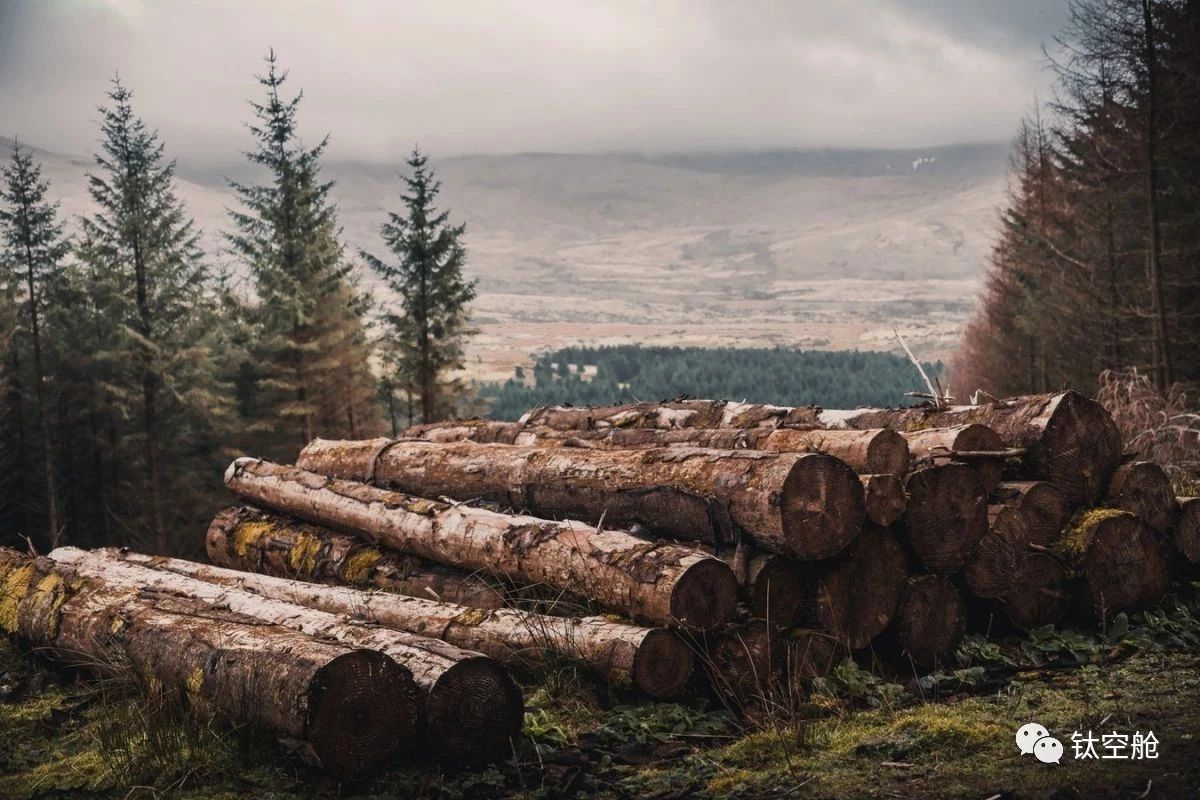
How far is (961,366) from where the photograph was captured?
178 feet

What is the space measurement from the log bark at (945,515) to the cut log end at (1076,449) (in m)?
1.00

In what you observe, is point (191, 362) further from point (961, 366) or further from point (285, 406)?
point (961, 366)

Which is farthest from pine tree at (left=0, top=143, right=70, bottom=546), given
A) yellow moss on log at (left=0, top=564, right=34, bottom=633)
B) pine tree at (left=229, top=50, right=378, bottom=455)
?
yellow moss on log at (left=0, top=564, right=34, bottom=633)

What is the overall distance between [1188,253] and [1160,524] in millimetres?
17635

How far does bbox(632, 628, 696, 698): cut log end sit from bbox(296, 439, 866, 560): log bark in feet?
3.01

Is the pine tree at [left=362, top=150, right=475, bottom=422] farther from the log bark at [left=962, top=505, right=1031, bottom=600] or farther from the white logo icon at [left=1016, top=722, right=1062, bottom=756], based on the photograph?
the white logo icon at [left=1016, top=722, right=1062, bottom=756]

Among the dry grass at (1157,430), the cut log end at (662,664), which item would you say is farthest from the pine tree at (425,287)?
the cut log end at (662,664)

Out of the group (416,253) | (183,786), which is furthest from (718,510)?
(416,253)

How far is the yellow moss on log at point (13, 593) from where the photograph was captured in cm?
859

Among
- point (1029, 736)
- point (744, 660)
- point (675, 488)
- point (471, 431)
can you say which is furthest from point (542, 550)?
point (471, 431)

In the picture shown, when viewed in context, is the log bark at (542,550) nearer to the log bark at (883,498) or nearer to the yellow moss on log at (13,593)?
the log bark at (883,498)

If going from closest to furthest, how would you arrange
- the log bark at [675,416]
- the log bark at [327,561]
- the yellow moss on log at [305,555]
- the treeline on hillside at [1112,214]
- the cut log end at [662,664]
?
the cut log end at [662,664] < the log bark at [327,561] < the log bark at [675,416] < the yellow moss on log at [305,555] < the treeline on hillside at [1112,214]

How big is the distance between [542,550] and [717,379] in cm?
3595

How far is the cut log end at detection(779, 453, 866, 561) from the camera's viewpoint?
21.4 feet
